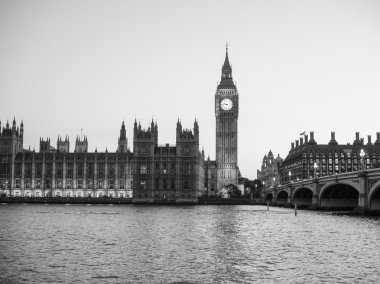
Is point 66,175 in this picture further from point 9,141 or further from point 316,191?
point 316,191

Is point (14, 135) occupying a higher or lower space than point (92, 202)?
higher

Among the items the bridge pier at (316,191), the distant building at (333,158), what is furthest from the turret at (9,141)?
the bridge pier at (316,191)

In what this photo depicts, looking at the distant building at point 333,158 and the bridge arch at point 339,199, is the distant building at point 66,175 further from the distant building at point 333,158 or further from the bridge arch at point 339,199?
the bridge arch at point 339,199

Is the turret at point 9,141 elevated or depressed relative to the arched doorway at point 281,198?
elevated

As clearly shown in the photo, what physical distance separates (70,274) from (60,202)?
464ft

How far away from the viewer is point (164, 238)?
158ft

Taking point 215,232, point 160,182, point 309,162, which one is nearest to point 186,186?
point 160,182

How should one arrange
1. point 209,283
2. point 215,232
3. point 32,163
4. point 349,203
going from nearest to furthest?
1. point 209,283
2. point 215,232
3. point 349,203
4. point 32,163

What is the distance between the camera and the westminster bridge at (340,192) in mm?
73812

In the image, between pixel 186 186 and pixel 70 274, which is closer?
pixel 70 274

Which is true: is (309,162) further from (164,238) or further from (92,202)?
(164,238)

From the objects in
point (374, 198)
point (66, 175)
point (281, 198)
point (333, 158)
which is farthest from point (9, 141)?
point (374, 198)

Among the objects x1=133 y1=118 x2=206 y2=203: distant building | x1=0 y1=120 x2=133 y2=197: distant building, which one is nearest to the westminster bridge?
x1=133 y1=118 x2=206 y2=203: distant building

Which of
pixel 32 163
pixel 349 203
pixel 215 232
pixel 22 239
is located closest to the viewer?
pixel 22 239
